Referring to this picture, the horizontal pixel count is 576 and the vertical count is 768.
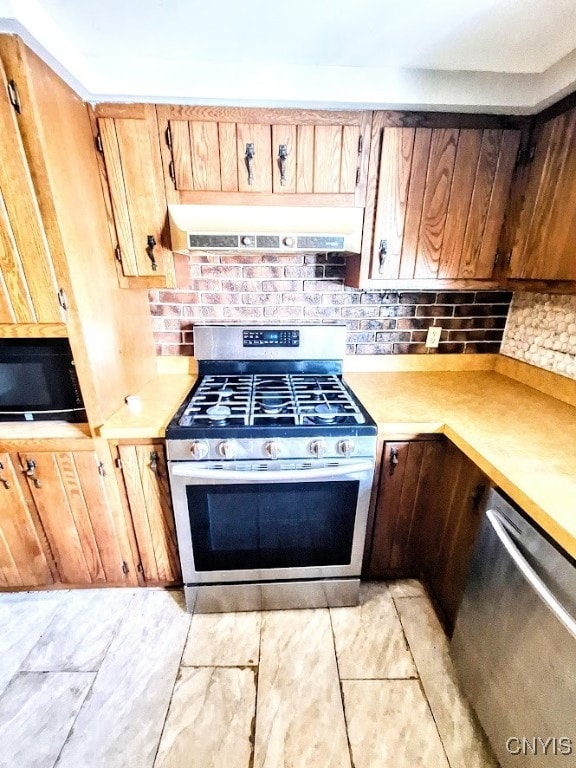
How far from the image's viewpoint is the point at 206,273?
172cm

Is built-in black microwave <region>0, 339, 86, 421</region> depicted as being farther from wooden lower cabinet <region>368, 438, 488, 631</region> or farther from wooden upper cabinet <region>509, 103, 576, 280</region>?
wooden upper cabinet <region>509, 103, 576, 280</region>

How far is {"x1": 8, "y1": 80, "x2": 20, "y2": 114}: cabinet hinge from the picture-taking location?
948mm

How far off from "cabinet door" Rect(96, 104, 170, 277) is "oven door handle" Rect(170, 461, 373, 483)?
33.0 inches

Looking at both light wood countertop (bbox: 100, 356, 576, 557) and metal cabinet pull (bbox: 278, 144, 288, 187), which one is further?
metal cabinet pull (bbox: 278, 144, 288, 187)

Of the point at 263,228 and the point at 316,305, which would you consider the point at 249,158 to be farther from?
the point at 316,305

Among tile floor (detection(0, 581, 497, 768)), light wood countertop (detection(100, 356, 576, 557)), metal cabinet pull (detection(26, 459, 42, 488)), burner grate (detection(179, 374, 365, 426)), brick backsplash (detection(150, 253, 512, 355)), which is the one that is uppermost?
brick backsplash (detection(150, 253, 512, 355))

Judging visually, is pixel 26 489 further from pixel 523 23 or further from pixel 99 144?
pixel 523 23

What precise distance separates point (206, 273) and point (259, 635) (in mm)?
1727

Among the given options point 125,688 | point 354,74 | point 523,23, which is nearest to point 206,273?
point 354,74

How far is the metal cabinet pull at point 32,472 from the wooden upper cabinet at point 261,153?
120 cm

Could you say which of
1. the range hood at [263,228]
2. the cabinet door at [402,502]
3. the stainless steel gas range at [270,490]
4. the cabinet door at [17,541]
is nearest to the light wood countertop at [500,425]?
the cabinet door at [402,502]

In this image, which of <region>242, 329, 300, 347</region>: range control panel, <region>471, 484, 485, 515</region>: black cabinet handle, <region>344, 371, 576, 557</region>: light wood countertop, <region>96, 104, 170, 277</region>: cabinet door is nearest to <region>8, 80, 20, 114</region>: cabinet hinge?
<region>96, 104, 170, 277</region>: cabinet door

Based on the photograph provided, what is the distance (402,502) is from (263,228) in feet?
4.27

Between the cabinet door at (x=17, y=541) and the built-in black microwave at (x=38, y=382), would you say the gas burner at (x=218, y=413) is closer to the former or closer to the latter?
the built-in black microwave at (x=38, y=382)
